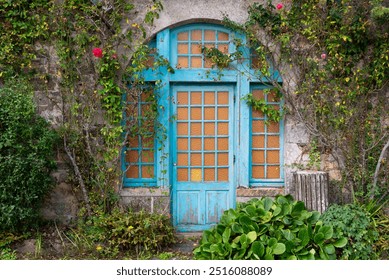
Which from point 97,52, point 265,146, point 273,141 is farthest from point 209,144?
point 97,52

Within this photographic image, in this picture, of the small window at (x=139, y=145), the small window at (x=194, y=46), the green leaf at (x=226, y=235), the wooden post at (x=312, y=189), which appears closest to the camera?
the green leaf at (x=226, y=235)

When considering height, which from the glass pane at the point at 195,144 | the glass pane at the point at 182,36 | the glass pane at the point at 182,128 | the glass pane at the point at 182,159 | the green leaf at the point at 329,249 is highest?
the glass pane at the point at 182,36

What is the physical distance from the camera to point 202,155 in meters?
7.76

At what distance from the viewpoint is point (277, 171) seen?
780cm

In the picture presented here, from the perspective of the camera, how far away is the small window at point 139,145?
7516 millimetres

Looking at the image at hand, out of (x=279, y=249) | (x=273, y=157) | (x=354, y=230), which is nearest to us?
(x=279, y=249)

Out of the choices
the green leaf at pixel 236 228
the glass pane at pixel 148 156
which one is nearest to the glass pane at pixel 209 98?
the glass pane at pixel 148 156

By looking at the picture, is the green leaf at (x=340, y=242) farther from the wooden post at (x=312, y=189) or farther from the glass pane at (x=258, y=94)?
the glass pane at (x=258, y=94)

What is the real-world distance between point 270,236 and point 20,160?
321cm

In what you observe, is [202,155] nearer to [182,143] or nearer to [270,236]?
[182,143]

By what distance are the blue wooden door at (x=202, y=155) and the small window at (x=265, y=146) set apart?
325 mm

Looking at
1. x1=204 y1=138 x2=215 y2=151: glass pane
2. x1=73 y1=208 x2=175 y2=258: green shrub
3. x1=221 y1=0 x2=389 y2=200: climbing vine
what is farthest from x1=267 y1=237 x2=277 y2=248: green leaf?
x1=204 y1=138 x2=215 y2=151: glass pane

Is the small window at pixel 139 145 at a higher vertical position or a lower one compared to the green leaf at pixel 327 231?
higher

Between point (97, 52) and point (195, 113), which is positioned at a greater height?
point (97, 52)
